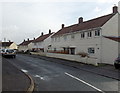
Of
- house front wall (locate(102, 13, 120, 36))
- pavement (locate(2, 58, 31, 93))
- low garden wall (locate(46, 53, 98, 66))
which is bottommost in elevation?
pavement (locate(2, 58, 31, 93))

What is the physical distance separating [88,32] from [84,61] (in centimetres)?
793

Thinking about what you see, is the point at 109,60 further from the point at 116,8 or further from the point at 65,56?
the point at 116,8

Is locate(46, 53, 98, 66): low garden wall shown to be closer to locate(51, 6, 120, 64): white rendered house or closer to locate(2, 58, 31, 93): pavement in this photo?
locate(51, 6, 120, 64): white rendered house

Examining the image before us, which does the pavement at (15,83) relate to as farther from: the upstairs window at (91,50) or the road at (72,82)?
the upstairs window at (91,50)

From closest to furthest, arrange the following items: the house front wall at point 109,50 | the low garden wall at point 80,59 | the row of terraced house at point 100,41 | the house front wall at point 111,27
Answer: the low garden wall at point 80,59 → the house front wall at point 109,50 → the row of terraced house at point 100,41 → the house front wall at point 111,27

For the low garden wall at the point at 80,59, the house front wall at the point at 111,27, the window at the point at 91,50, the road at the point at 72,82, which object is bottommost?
the road at the point at 72,82

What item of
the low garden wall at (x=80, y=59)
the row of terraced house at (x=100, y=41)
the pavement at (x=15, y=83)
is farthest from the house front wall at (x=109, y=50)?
the pavement at (x=15, y=83)

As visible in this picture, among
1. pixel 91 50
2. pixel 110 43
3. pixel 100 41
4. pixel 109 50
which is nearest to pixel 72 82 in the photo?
pixel 109 50

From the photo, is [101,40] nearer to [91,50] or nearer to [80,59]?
[91,50]

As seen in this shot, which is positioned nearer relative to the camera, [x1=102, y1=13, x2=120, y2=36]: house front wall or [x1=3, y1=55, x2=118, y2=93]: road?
[x1=3, y1=55, x2=118, y2=93]: road

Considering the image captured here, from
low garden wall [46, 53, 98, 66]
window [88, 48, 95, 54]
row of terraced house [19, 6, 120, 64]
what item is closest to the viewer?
low garden wall [46, 53, 98, 66]

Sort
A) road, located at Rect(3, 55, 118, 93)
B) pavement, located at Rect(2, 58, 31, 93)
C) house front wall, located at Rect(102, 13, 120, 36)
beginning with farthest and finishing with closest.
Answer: house front wall, located at Rect(102, 13, 120, 36)
road, located at Rect(3, 55, 118, 93)
pavement, located at Rect(2, 58, 31, 93)

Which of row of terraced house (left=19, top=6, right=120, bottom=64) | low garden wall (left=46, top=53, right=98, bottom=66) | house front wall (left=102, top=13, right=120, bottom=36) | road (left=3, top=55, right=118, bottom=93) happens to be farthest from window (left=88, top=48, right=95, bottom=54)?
road (left=3, top=55, right=118, bottom=93)

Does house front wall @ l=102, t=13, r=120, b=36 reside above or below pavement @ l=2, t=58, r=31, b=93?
above
